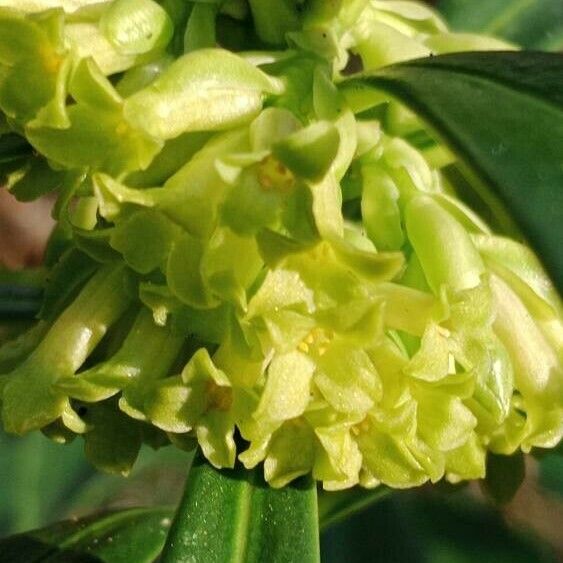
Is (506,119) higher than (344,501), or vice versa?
(506,119)

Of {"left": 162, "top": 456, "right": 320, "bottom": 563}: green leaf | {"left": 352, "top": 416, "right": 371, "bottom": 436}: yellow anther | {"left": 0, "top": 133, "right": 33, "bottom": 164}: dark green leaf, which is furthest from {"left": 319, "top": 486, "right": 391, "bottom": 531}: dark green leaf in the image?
{"left": 0, "top": 133, "right": 33, "bottom": 164}: dark green leaf

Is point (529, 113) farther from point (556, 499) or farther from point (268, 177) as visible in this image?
point (556, 499)

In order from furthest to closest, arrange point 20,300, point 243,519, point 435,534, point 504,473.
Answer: point 435,534 → point 20,300 → point 504,473 → point 243,519

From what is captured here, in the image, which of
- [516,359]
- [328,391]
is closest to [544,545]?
[516,359]

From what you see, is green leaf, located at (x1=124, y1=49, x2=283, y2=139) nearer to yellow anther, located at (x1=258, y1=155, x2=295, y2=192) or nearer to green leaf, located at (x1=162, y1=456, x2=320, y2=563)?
yellow anther, located at (x1=258, y1=155, x2=295, y2=192)

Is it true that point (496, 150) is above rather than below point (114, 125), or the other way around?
above

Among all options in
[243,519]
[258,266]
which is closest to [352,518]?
[243,519]

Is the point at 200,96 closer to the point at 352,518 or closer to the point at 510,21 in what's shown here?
→ the point at 510,21
